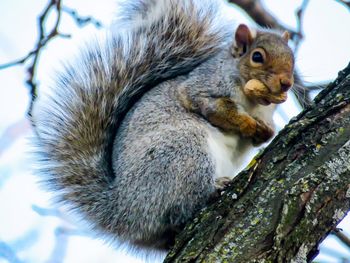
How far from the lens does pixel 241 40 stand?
9.22 ft

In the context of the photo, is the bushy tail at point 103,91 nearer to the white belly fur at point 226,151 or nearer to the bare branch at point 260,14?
the bare branch at point 260,14

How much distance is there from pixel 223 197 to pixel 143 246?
2.28 ft

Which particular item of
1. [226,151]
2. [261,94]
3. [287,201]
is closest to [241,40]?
[261,94]

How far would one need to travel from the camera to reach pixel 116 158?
244 centimetres

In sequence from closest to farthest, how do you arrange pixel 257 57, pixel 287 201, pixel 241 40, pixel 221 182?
pixel 287 201, pixel 221 182, pixel 257 57, pixel 241 40

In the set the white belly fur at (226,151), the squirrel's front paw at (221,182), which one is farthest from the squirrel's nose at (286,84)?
the squirrel's front paw at (221,182)

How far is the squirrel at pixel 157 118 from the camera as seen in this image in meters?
2.25

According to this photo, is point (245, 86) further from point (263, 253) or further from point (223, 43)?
point (263, 253)

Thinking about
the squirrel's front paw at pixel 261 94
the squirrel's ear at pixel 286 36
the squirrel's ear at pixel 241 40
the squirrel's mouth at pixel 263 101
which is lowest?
the squirrel's mouth at pixel 263 101

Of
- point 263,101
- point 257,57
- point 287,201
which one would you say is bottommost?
point 263,101

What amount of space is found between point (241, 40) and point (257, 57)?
0.18m

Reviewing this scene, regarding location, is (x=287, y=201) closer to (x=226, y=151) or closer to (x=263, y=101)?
(x=226, y=151)

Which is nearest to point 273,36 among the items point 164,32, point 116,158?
point 164,32

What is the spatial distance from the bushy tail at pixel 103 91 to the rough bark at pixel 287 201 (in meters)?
0.76
